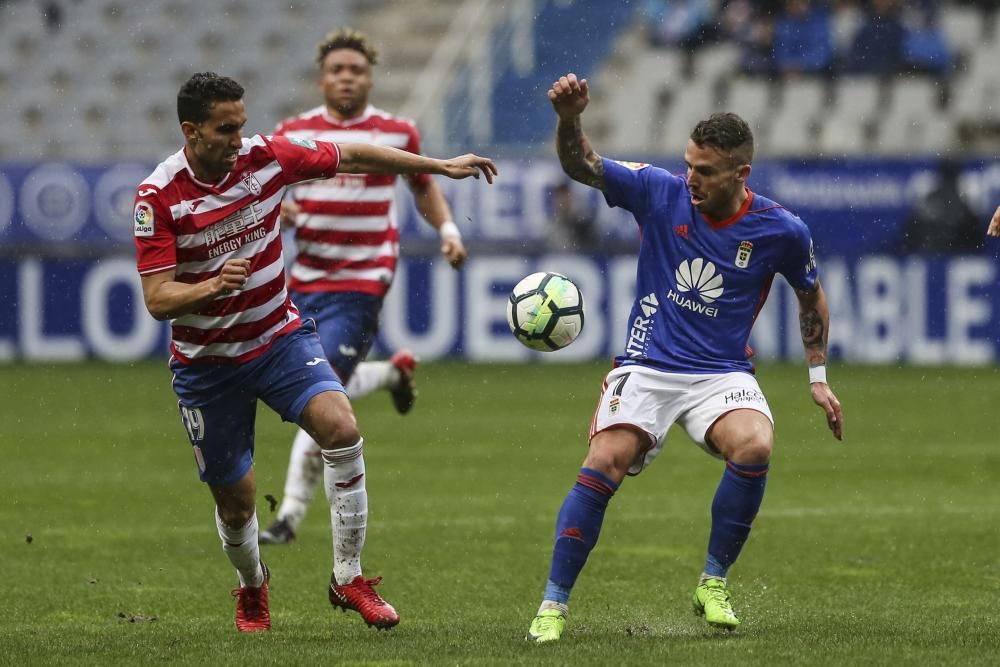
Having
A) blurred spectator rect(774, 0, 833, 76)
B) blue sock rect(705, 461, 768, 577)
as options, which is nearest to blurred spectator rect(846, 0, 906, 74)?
blurred spectator rect(774, 0, 833, 76)

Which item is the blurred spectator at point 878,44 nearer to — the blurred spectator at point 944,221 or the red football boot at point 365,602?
the blurred spectator at point 944,221

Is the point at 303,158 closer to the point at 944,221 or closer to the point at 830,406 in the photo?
the point at 830,406

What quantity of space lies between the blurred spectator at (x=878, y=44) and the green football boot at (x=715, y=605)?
1581 cm

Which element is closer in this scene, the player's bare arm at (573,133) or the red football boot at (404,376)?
the player's bare arm at (573,133)

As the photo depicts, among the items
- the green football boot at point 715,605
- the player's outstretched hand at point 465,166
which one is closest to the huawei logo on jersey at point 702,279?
the player's outstretched hand at point 465,166

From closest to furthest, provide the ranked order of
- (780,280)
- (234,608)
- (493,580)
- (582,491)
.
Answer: (582,491) < (234,608) < (493,580) < (780,280)

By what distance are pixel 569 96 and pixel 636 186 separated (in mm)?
485

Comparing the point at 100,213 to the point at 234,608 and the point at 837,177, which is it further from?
the point at 234,608

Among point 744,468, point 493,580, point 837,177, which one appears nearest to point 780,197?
point 837,177

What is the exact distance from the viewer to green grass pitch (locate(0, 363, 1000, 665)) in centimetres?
598

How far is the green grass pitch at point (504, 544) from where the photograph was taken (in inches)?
236

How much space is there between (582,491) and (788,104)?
16.0 meters

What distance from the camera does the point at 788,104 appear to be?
70.1 feet

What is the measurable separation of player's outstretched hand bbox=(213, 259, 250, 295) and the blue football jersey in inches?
57.7
